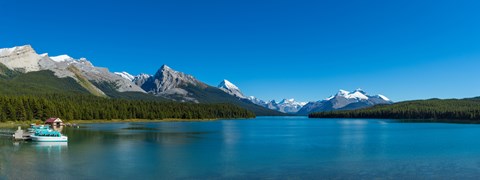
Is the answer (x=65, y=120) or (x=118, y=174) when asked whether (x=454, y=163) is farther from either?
(x=65, y=120)

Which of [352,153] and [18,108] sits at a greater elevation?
[18,108]

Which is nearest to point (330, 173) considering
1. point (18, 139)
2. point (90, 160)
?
point (90, 160)

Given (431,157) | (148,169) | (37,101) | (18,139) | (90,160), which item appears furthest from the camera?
(37,101)

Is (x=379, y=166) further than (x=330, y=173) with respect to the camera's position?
Yes

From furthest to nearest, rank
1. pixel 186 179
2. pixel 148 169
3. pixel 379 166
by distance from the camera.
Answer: pixel 379 166, pixel 148 169, pixel 186 179

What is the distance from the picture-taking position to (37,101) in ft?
555

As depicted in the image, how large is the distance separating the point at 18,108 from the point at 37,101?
A: 54.3 ft

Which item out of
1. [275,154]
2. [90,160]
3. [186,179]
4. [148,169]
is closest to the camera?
[186,179]

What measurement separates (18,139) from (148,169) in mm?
53048

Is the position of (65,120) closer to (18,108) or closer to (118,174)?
(18,108)

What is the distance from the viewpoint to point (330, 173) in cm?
4384

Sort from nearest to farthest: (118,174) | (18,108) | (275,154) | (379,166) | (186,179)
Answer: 1. (186,179)
2. (118,174)
3. (379,166)
4. (275,154)
5. (18,108)

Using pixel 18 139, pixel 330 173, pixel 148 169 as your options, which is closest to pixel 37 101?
pixel 18 139

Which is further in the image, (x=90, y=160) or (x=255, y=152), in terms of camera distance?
(x=255, y=152)
